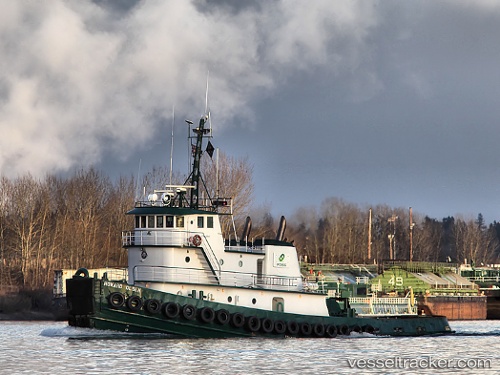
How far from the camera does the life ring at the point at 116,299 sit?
4016cm

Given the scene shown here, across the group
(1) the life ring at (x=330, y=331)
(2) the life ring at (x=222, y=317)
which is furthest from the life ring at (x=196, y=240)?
(1) the life ring at (x=330, y=331)

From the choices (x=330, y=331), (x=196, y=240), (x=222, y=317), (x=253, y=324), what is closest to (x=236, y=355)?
(x=222, y=317)

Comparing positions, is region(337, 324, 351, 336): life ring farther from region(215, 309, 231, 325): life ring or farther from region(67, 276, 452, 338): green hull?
region(215, 309, 231, 325): life ring

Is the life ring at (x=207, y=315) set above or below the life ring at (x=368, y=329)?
above

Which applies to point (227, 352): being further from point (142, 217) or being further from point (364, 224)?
point (364, 224)

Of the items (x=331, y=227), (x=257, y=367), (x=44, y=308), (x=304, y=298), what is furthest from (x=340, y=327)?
(x=331, y=227)

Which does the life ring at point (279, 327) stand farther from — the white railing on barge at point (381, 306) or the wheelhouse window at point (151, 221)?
the white railing on barge at point (381, 306)

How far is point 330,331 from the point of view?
4488 cm

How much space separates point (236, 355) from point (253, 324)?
6753 millimetres

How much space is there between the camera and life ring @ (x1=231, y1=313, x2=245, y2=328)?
41.7 metres

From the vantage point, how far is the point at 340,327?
45.4m

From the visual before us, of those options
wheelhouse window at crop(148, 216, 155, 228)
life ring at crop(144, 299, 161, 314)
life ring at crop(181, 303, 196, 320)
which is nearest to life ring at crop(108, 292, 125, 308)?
life ring at crop(144, 299, 161, 314)

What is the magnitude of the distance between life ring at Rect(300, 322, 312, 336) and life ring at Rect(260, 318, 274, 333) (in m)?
1.68

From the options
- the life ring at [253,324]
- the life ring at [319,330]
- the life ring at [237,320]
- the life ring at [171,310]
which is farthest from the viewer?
the life ring at [319,330]
